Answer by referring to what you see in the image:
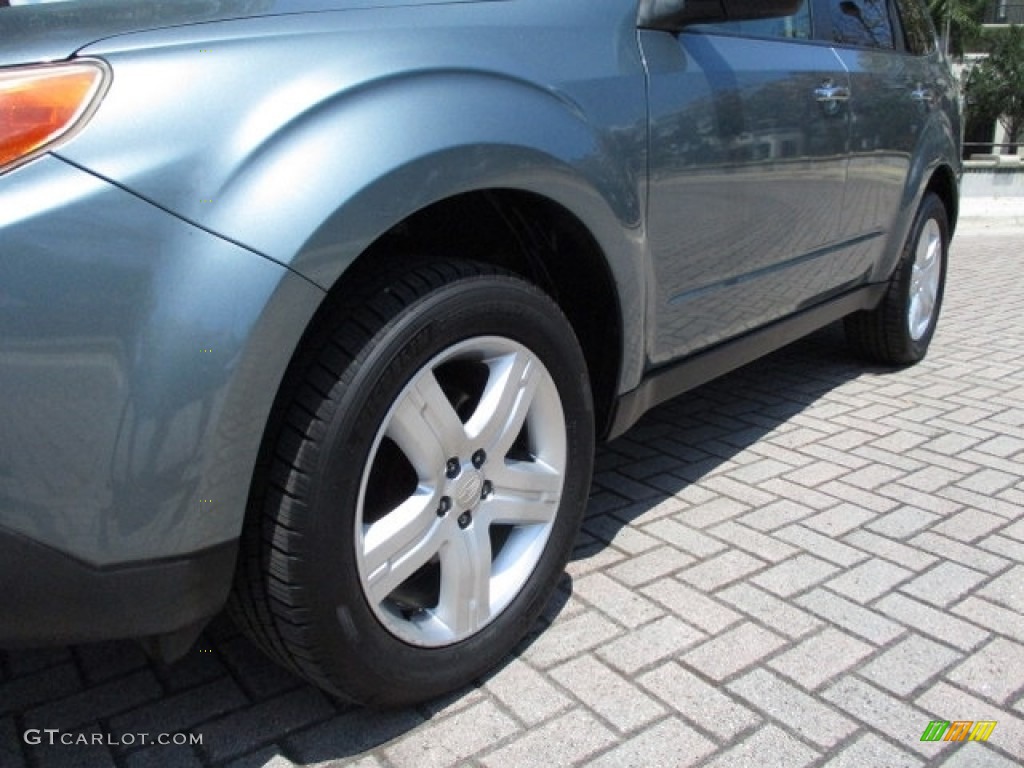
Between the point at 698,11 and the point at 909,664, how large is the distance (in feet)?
5.28

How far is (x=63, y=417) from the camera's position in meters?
1.36

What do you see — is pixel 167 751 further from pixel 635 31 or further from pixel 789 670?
pixel 635 31

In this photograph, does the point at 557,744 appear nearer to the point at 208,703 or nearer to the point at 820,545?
the point at 208,703

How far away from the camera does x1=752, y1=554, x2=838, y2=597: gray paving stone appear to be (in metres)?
2.47

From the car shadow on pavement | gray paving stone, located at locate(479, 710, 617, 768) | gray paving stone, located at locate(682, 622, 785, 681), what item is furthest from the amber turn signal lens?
gray paving stone, located at locate(682, 622, 785, 681)

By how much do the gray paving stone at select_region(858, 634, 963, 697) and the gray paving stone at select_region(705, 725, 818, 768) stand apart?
32 centimetres

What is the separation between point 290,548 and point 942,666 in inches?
58.7

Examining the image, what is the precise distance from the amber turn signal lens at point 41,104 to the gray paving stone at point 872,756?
171 cm

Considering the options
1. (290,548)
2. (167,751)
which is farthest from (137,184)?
(167,751)

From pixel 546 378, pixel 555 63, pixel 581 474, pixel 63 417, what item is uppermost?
pixel 555 63

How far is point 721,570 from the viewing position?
2562 mm

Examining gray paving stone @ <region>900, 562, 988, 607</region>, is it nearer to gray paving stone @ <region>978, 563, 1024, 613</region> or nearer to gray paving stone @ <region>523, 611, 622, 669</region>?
gray paving stone @ <region>978, 563, 1024, 613</region>

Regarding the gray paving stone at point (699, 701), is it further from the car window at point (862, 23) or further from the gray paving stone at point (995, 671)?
the car window at point (862, 23)

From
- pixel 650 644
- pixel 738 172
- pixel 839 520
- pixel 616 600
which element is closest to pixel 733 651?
pixel 650 644
